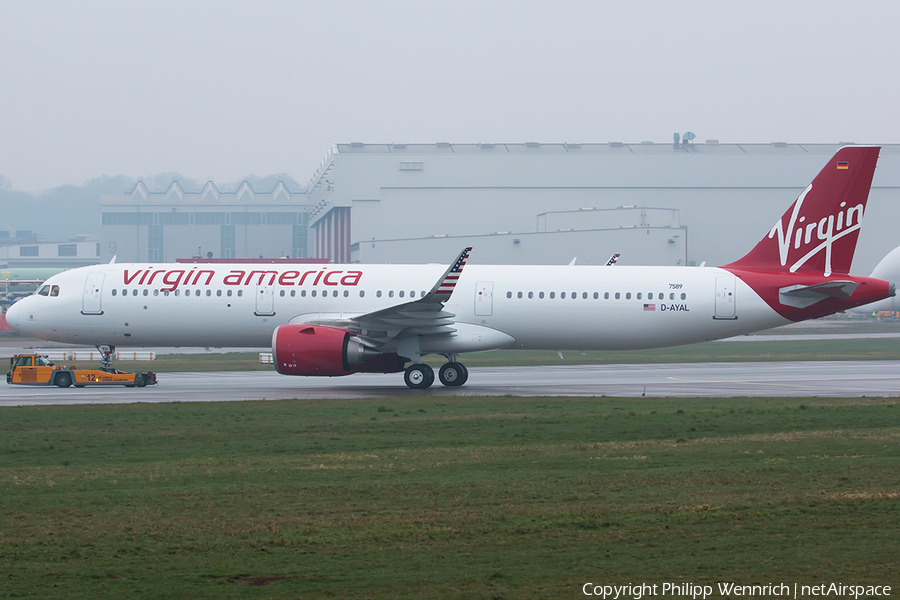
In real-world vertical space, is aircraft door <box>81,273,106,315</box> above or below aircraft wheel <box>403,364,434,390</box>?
above

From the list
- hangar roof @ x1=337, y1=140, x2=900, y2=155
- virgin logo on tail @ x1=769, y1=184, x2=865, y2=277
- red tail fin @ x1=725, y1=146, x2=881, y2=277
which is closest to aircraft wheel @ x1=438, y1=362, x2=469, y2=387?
red tail fin @ x1=725, y1=146, x2=881, y2=277

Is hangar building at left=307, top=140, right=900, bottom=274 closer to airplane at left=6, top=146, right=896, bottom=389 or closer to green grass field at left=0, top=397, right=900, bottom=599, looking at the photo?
airplane at left=6, top=146, right=896, bottom=389

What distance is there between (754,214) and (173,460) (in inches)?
3266

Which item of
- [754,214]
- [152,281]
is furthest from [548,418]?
[754,214]

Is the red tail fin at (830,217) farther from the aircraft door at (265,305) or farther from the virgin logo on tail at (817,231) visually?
the aircraft door at (265,305)

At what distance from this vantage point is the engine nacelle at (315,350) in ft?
88.0

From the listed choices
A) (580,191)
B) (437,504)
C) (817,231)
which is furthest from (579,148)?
(437,504)

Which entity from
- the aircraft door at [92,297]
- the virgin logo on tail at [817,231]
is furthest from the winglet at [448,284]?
the aircraft door at [92,297]

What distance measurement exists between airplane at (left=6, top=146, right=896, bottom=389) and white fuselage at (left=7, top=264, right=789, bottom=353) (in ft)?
0.12

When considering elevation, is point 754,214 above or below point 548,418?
above

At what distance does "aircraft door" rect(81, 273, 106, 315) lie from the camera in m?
30.2

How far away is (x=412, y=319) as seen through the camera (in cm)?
2745

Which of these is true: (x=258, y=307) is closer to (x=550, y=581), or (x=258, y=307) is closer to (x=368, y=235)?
(x=550, y=581)

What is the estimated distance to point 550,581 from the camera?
8.51 meters
